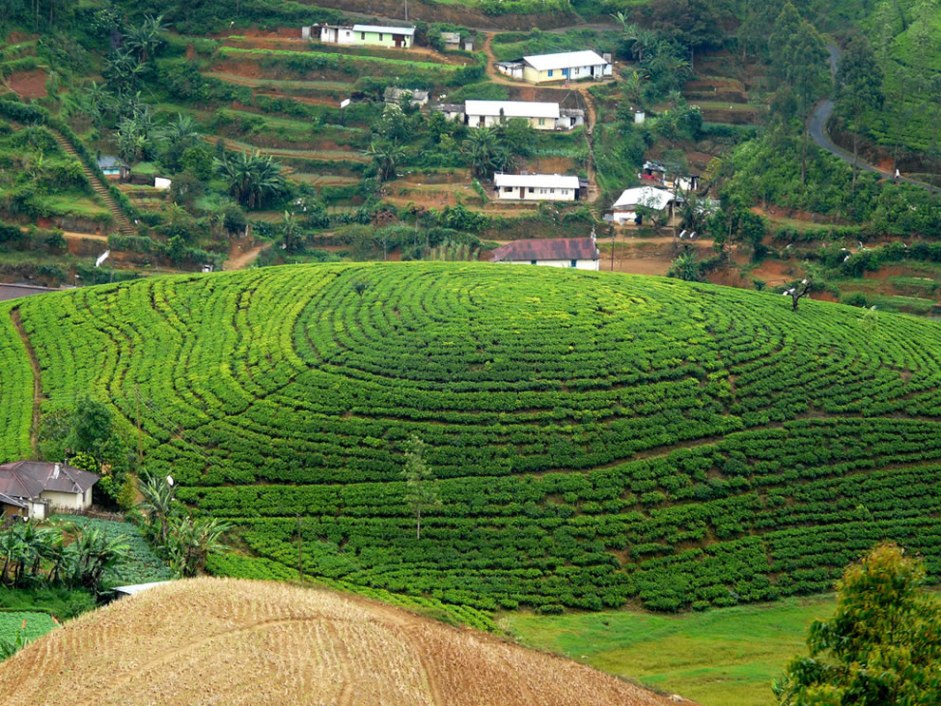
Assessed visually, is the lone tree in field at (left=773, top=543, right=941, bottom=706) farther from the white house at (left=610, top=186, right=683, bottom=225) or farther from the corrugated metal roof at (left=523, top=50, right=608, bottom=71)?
the corrugated metal roof at (left=523, top=50, right=608, bottom=71)

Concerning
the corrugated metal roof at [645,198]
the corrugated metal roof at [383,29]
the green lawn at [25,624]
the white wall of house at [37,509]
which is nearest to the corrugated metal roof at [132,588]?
the green lawn at [25,624]

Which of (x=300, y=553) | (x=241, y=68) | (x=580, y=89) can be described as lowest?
(x=300, y=553)

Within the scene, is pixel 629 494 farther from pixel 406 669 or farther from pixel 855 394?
pixel 406 669

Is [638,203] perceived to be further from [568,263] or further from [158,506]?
[158,506]

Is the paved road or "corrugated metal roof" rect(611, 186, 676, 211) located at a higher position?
the paved road

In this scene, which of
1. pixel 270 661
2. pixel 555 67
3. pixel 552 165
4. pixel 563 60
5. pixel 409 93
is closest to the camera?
pixel 270 661

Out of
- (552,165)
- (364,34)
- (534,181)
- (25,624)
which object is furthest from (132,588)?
(364,34)

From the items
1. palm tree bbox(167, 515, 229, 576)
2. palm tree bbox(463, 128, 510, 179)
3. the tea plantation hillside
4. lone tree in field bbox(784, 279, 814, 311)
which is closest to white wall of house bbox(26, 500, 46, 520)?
palm tree bbox(167, 515, 229, 576)
